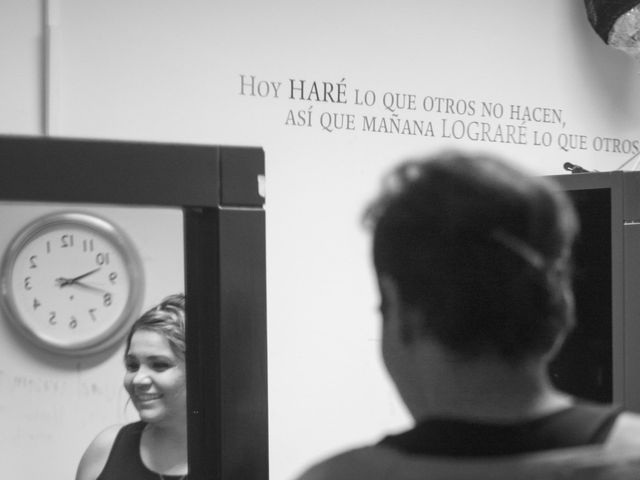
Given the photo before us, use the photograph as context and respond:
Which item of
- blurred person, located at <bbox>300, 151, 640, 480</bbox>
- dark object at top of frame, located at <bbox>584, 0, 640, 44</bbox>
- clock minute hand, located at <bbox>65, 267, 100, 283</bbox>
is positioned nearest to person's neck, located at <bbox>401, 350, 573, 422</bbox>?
blurred person, located at <bbox>300, 151, 640, 480</bbox>

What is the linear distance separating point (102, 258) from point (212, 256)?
3.3 inches

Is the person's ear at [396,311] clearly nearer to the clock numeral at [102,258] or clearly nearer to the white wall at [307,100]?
the clock numeral at [102,258]

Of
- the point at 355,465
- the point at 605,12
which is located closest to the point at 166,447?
the point at 355,465

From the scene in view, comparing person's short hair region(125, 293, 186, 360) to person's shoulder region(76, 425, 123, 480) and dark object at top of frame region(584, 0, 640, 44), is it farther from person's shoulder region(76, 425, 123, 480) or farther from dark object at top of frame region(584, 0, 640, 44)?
dark object at top of frame region(584, 0, 640, 44)

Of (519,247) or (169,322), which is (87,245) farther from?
(519,247)

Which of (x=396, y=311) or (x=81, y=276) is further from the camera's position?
(x=81, y=276)

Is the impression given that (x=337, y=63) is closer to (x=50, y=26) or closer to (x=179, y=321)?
(x=50, y=26)

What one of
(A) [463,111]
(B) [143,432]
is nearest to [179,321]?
(B) [143,432]

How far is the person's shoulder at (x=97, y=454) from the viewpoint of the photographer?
565 mm

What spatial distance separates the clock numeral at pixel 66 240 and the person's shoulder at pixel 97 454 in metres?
0.12

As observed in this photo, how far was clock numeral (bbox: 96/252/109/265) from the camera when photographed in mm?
582

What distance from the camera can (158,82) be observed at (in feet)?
5.16

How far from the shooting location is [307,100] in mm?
1708

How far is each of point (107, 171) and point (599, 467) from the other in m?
0.32
